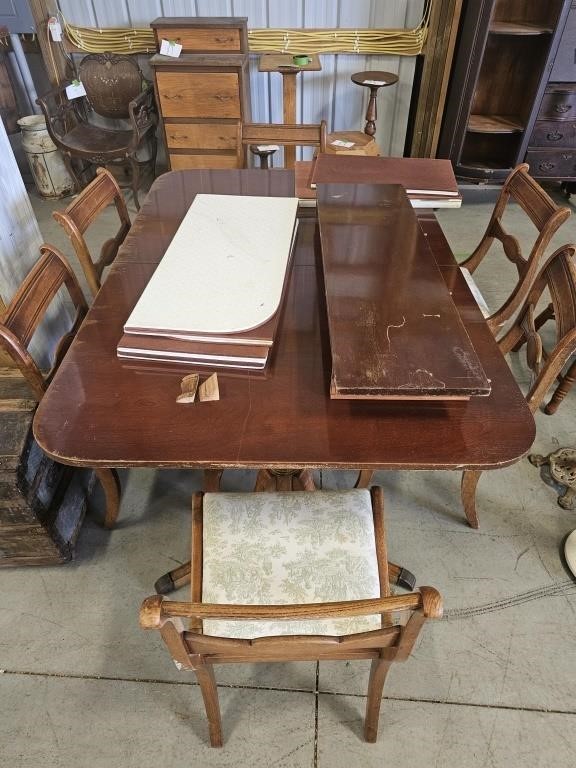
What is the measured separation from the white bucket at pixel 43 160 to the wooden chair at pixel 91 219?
2.16m

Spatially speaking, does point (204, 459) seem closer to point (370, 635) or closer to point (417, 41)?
point (370, 635)

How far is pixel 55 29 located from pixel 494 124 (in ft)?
9.27

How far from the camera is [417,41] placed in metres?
3.30

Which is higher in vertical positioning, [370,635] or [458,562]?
[370,635]

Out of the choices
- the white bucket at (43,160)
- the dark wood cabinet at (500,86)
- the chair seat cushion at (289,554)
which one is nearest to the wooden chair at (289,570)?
the chair seat cushion at (289,554)

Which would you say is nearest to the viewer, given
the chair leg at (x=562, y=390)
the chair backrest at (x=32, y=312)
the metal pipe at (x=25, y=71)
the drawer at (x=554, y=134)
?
the chair backrest at (x=32, y=312)

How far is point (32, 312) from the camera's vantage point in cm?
123

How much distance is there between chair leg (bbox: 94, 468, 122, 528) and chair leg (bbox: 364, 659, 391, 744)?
89 cm

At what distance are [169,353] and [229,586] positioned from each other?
1.69 ft

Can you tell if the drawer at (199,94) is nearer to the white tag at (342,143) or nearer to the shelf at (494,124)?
the white tag at (342,143)

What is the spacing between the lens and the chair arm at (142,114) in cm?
310

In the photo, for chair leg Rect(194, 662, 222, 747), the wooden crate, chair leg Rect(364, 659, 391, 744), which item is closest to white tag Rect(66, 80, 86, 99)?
the wooden crate

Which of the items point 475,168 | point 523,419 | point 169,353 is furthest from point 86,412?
point 475,168

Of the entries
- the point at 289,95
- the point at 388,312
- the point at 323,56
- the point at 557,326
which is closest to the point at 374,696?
the point at 388,312
